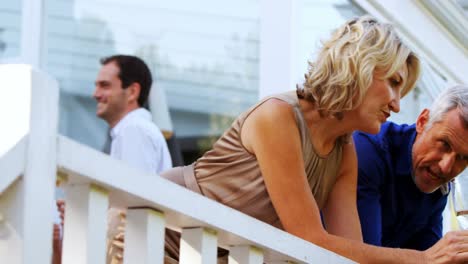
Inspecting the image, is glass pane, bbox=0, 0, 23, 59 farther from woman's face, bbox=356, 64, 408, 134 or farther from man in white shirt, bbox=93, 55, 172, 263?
woman's face, bbox=356, 64, 408, 134

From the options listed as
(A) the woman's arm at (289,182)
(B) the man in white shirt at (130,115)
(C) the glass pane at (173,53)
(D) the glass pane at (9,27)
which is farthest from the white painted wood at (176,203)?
(C) the glass pane at (173,53)

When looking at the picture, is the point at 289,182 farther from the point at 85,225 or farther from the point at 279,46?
the point at 279,46

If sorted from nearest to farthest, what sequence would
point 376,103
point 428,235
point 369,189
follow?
point 376,103, point 369,189, point 428,235

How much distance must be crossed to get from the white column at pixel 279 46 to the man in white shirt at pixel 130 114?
0.73 m

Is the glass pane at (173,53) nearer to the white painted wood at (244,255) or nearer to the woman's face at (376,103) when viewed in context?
the woman's face at (376,103)

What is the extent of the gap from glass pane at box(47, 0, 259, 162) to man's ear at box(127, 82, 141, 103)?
4.72 m

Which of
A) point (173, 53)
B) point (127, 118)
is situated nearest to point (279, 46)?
point (127, 118)

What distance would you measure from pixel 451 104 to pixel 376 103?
0.57 m

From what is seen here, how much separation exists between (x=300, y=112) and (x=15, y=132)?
136 centimetres

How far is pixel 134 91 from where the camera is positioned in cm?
550

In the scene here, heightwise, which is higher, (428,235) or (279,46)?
(279,46)

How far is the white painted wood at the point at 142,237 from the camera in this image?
1.94m

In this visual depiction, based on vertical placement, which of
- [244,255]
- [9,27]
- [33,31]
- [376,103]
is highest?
[9,27]

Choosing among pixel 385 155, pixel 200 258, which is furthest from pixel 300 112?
pixel 200 258
